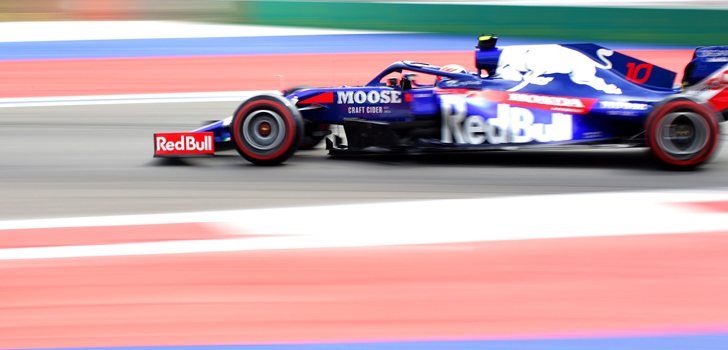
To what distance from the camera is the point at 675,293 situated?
15.8 ft

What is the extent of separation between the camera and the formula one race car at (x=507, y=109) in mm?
7375

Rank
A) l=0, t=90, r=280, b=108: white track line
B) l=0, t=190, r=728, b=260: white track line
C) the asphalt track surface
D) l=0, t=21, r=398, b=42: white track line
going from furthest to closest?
l=0, t=21, r=398, b=42: white track line < l=0, t=90, r=280, b=108: white track line < the asphalt track surface < l=0, t=190, r=728, b=260: white track line

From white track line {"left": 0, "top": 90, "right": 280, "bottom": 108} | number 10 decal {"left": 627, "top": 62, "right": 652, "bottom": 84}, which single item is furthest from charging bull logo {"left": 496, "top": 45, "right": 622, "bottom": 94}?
white track line {"left": 0, "top": 90, "right": 280, "bottom": 108}

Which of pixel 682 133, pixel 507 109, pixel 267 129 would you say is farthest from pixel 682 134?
pixel 267 129

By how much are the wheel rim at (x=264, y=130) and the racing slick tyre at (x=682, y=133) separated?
111 inches

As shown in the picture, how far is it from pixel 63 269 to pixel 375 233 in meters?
1.83

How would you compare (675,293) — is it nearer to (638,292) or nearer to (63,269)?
→ (638,292)

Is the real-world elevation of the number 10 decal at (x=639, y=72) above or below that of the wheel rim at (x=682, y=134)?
above

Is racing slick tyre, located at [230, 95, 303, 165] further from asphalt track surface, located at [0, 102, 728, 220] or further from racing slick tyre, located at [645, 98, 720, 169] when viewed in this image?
racing slick tyre, located at [645, 98, 720, 169]

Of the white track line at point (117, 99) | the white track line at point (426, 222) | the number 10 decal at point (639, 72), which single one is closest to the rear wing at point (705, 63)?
the number 10 decal at point (639, 72)

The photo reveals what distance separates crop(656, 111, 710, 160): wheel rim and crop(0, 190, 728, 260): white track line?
49 cm

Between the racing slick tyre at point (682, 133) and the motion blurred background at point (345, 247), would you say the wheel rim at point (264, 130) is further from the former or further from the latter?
the racing slick tyre at point (682, 133)

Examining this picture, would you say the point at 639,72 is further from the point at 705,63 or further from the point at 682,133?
the point at 682,133

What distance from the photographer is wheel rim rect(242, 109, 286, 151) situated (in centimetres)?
771
